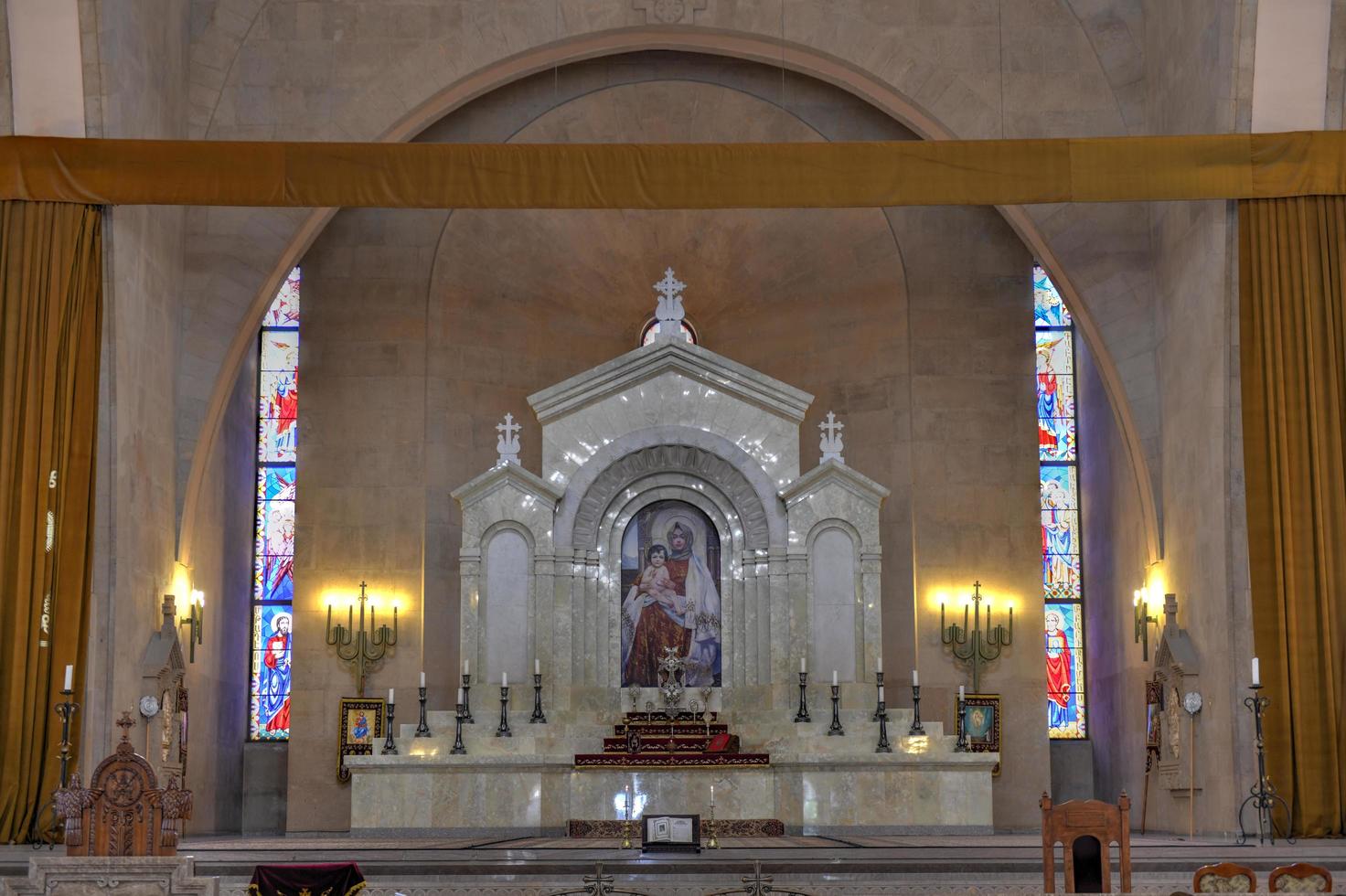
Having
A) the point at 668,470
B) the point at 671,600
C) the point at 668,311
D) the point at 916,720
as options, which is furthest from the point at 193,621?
the point at 916,720

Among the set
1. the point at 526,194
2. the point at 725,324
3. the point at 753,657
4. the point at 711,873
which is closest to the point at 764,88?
the point at 725,324

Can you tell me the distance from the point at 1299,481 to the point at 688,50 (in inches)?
337

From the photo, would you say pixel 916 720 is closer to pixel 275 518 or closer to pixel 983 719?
pixel 983 719

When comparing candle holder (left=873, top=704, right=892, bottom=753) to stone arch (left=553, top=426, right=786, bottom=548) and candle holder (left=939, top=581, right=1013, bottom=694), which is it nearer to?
stone arch (left=553, top=426, right=786, bottom=548)

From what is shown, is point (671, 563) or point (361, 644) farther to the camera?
point (361, 644)

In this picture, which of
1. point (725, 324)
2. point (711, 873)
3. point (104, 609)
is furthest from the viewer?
point (725, 324)

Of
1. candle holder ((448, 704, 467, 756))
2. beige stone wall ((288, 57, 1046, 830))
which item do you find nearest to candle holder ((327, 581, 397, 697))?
beige stone wall ((288, 57, 1046, 830))

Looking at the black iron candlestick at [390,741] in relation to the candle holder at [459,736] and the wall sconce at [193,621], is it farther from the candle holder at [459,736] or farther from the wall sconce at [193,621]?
the wall sconce at [193,621]

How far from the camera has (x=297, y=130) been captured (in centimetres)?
1856

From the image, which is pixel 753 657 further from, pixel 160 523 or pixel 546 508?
pixel 160 523

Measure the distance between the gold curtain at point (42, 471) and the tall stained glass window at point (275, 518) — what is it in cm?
496

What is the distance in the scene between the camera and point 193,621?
711 inches

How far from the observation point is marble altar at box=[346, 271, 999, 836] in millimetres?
18000

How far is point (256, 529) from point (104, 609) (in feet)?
18.0
